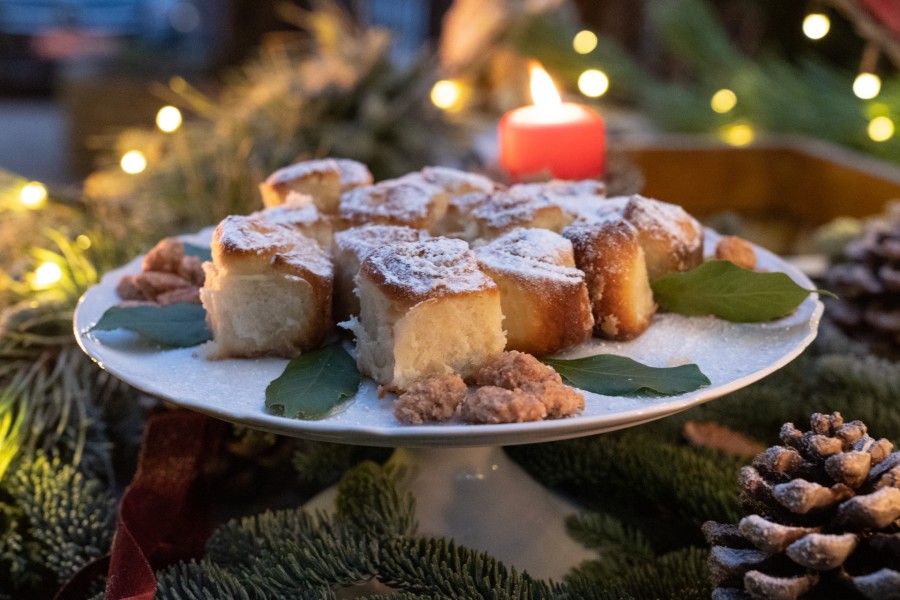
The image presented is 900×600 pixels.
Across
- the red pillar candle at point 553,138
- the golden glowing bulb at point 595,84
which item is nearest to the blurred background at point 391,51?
the golden glowing bulb at point 595,84

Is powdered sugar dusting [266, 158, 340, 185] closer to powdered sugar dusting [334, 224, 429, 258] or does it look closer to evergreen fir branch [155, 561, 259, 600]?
powdered sugar dusting [334, 224, 429, 258]

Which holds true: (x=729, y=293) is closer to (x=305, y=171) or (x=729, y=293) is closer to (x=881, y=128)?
(x=305, y=171)

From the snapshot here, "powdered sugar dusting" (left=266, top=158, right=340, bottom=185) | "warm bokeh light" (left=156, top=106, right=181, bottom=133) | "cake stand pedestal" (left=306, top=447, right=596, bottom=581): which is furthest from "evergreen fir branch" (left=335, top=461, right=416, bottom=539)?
"warm bokeh light" (left=156, top=106, right=181, bottom=133)

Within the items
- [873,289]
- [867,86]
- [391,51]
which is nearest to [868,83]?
[867,86]

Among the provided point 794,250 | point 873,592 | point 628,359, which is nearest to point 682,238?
point 628,359

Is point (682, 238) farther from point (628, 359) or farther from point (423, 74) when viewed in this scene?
point (423, 74)

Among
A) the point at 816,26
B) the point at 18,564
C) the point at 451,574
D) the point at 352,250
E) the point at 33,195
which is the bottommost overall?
the point at 18,564

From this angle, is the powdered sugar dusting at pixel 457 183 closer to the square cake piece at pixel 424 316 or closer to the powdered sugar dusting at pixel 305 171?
the powdered sugar dusting at pixel 305 171
